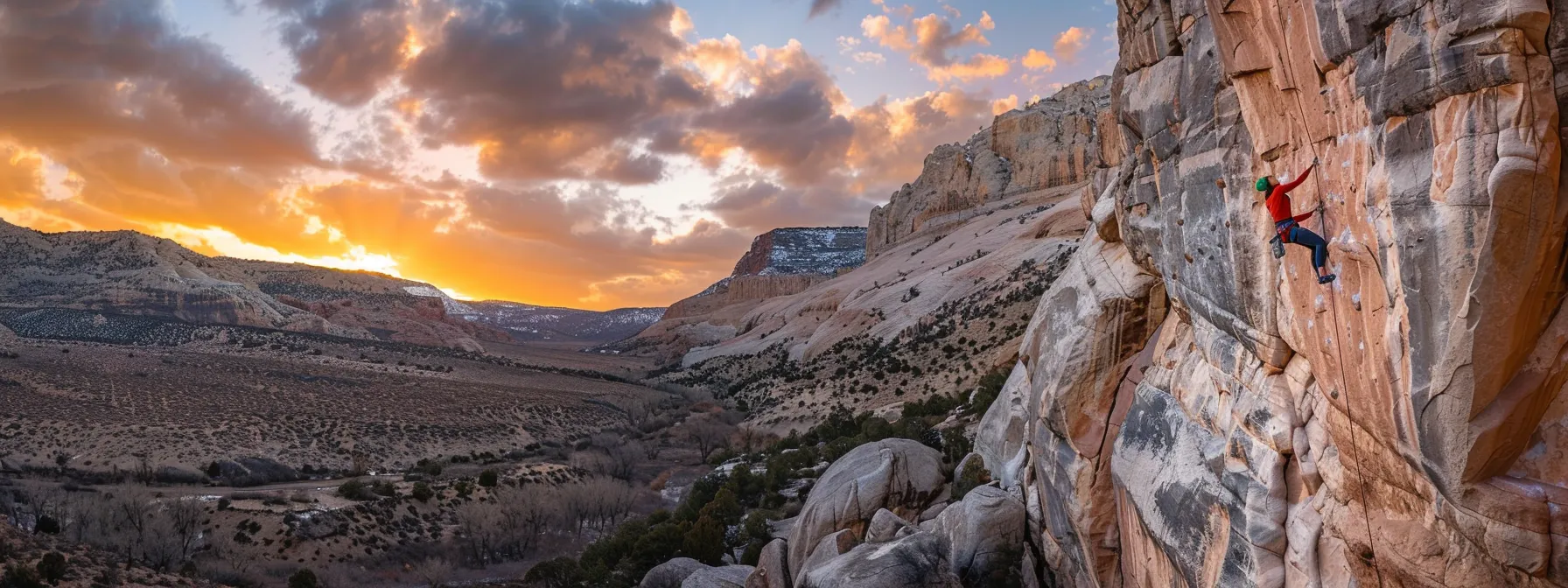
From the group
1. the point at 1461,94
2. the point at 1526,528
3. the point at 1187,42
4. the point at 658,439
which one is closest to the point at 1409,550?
the point at 1526,528

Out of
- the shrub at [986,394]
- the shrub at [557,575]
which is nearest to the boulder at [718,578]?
the shrub at [557,575]

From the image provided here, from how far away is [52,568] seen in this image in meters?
22.3

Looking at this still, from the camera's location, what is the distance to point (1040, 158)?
113062mm

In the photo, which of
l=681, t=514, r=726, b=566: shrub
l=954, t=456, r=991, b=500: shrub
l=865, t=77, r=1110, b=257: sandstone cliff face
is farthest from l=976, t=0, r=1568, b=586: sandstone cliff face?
l=865, t=77, r=1110, b=257: sandstone cliff face

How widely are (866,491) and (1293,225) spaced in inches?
517

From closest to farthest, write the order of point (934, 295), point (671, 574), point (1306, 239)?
point (1306, 239) → point (671, 574) → point (934, 295)

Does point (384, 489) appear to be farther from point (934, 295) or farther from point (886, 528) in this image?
point (934, 295)

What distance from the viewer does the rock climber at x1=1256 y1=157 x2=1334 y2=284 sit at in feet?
26.1

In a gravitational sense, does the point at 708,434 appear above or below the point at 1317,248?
below

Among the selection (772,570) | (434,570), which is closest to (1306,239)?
(772,570)

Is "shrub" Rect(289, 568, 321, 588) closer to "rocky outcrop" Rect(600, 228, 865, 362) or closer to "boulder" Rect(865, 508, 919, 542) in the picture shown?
"boulder" Rect(865, 508, 919, 542)

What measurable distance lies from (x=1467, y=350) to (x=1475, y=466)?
3.38ft

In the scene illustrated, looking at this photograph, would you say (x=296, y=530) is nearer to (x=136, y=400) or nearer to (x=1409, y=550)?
→ (x=136, y=400)

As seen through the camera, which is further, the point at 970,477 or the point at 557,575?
the point at 557,575
